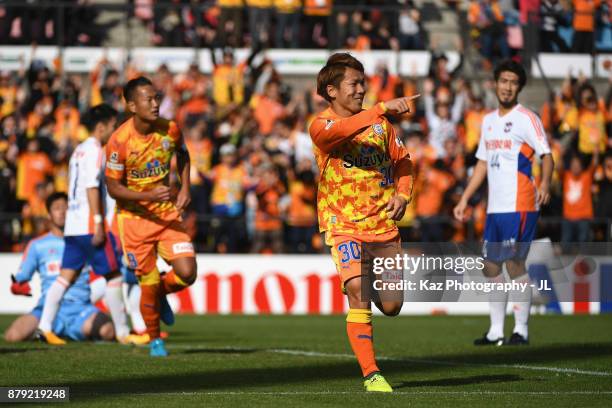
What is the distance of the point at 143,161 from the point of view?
1048 cm

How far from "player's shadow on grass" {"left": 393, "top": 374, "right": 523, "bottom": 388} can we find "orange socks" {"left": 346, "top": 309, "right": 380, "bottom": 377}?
431mm

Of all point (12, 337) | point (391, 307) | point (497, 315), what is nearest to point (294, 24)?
point (12, 337)

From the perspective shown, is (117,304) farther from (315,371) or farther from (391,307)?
(391,307)

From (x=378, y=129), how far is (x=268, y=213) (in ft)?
41.2

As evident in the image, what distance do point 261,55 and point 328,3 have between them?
188 cm

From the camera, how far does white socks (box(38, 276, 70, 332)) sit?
1248cm

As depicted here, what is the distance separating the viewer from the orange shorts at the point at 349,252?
7859 mm

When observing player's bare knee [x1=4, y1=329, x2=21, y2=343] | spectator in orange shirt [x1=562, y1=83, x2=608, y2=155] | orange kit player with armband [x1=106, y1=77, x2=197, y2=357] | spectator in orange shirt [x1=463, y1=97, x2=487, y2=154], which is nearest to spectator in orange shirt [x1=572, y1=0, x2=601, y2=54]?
spectator in orange shirt [x1=562, y1=83, x2=608, y2=155]

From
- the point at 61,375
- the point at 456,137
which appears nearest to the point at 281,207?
the point at 456,137

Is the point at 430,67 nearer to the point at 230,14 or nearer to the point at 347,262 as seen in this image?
the point at 230,14

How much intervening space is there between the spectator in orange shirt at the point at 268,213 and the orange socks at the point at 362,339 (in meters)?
12.4

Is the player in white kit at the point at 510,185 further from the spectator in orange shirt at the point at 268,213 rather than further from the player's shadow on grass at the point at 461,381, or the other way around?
the spectator in orange shirt at the point at 268,213

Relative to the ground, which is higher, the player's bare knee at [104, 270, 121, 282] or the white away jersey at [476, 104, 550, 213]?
the white away jersey at [476, 104, 550, 213]

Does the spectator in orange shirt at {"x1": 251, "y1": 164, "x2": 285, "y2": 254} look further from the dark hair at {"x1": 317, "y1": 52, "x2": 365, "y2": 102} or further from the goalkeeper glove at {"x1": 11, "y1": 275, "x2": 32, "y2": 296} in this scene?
the dark hair at {"x1": 317, "y1": 52, "x2": 365, "y2": 102}
